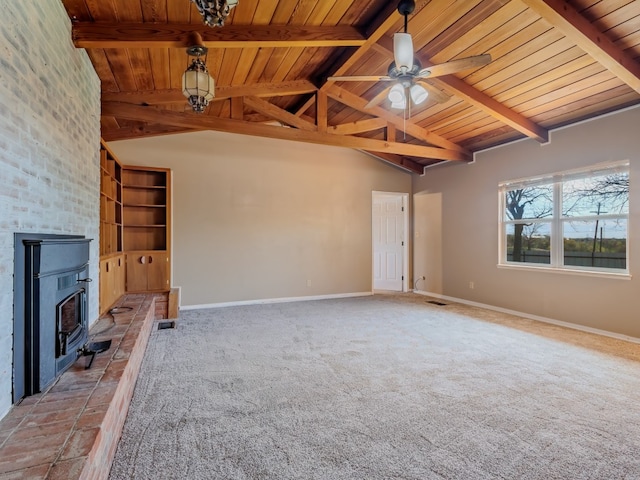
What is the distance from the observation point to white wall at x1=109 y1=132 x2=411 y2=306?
196 inches

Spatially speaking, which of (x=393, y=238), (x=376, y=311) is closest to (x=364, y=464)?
(x=376, y=311)

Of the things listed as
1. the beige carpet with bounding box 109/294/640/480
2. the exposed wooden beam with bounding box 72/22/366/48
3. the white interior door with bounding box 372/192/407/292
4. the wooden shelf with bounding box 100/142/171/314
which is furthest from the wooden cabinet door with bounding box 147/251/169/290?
the white interior door with bounding box 372/192/407/292

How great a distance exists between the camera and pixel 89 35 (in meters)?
2.44

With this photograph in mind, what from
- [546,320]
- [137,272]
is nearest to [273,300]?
[137,272]

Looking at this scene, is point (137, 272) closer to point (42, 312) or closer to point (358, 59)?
point (42, 312)

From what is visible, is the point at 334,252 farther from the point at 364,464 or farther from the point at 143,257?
the point at 364,464

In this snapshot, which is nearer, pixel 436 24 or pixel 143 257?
pixel 436 24

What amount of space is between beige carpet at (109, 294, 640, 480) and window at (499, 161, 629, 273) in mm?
1053

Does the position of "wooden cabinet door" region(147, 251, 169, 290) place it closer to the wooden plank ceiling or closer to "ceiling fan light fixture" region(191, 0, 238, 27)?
the wooden plank ceiling

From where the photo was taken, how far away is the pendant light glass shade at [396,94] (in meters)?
2.82

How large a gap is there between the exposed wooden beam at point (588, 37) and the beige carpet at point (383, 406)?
103 inches

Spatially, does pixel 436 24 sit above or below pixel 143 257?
above

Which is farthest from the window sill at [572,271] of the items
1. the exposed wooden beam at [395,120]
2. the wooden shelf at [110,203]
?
the wooden shelf at [110,203]

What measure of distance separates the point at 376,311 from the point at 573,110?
3.60 m
